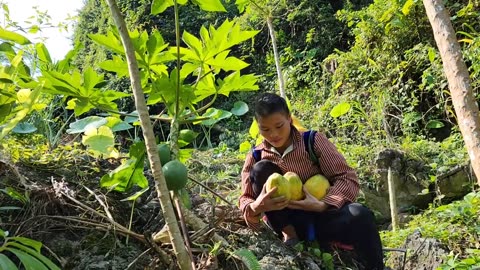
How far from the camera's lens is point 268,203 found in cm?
151

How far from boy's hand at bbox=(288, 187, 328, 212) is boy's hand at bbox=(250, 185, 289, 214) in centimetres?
4

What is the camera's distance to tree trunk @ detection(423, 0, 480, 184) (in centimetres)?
251

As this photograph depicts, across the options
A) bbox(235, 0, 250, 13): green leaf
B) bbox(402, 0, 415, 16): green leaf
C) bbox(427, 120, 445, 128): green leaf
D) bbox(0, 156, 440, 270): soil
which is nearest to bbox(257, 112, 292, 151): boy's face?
bbox(0, 156, 440, 270): soil

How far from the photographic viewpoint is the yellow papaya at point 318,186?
1.67 m

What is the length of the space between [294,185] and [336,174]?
192mm

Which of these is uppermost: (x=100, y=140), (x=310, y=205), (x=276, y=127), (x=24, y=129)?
(x=24, y=129)

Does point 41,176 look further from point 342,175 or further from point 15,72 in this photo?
point 342,175

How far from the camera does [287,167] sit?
5.76 ft

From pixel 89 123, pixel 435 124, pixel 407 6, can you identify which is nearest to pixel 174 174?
pixel 89 123

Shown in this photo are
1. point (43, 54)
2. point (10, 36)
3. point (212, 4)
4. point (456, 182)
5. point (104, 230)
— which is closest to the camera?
point (10, 36)

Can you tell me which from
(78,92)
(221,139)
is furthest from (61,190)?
(221,139)

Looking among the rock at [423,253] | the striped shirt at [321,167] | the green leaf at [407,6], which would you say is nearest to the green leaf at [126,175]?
the striped shirt at [321,167]

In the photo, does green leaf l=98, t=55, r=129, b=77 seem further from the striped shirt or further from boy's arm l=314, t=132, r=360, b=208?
boy's arm l=314, t=132, r=360, b=208

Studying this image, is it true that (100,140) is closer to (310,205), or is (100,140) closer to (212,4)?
(212,4)
